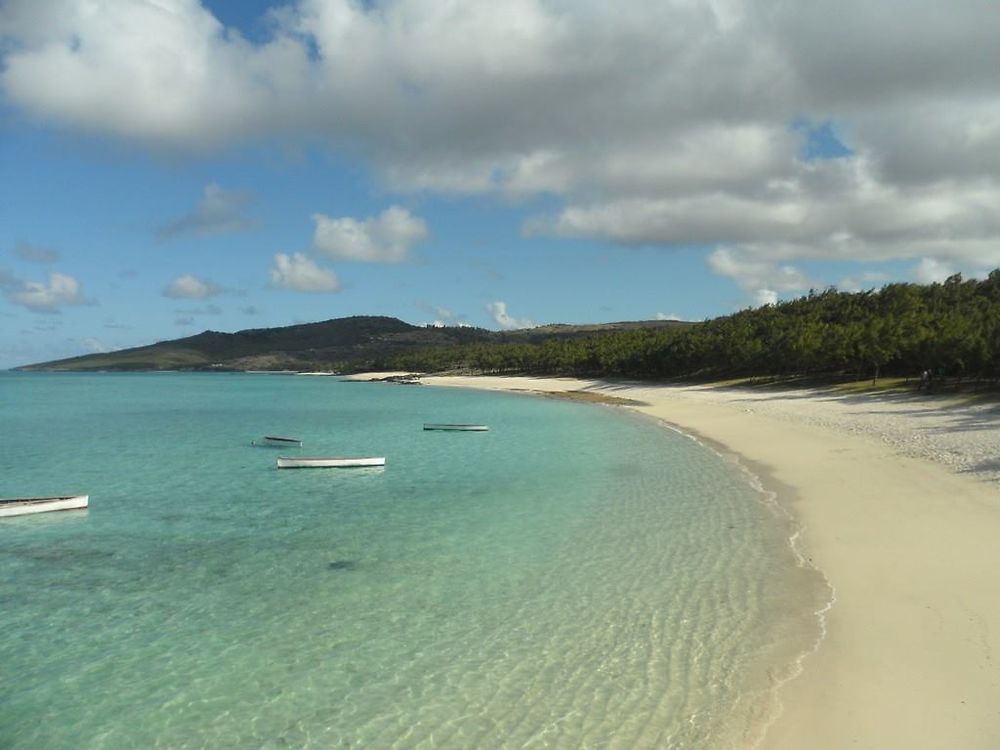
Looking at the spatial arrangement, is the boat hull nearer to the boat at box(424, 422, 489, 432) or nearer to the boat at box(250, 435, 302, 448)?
the boat at box(424, 422, 489, 432)

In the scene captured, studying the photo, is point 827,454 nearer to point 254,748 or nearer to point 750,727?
point 750,727

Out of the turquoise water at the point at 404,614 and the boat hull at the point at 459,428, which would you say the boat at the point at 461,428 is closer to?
the boat hull at the point at 459,428

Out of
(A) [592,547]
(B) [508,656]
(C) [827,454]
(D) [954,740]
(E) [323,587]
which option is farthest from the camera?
(C) [827,454]

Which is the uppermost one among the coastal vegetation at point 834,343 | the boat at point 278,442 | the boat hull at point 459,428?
the coastal vegetation at point 834,343

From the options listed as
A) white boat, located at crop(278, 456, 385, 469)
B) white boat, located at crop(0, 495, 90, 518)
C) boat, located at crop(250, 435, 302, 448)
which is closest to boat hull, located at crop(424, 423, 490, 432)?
boat, located at crop(250, 435, 302, 448)

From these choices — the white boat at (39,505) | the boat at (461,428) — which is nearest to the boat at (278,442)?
the boat at (461,428)

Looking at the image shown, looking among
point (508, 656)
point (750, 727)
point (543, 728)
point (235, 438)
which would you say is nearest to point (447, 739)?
point (543, 728)

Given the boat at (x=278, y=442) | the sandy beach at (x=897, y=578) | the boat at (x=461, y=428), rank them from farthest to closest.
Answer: the boat at (x=461, y=428), the boat at (x=278, y=442), the sandy beach at (x=897, y=578)
